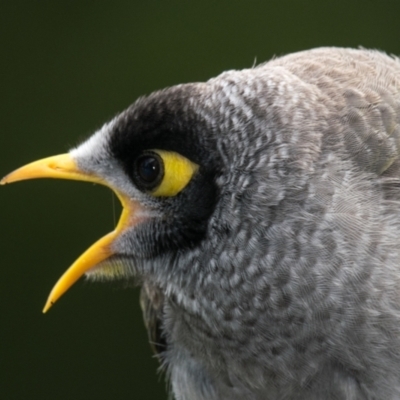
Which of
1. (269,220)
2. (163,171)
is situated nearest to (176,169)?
(163,171)

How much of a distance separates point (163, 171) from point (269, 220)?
0.25 meters

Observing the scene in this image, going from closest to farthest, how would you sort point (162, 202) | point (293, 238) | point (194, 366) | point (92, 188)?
point (293, 238)
point (162, 202)
point (194, 366)
point (92, 188)

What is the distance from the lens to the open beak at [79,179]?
6.61ft

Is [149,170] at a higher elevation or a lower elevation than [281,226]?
higher

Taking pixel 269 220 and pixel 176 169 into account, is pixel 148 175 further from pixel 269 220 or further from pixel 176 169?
pixel 269 220

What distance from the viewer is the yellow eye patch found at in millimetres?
1921

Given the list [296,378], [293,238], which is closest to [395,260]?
[293,238]

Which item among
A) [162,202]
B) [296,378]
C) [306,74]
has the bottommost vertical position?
[296,378]

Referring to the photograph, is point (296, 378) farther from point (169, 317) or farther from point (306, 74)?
point (306, 74)

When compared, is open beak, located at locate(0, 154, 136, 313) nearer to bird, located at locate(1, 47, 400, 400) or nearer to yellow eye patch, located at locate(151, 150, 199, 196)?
bird, located at locate(1, 47, 400, 400)

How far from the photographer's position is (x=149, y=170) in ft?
6.38

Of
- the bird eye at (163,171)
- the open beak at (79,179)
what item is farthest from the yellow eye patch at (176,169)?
the open beak at (79,179)

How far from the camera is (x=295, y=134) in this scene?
188cm

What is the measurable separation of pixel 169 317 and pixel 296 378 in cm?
40
